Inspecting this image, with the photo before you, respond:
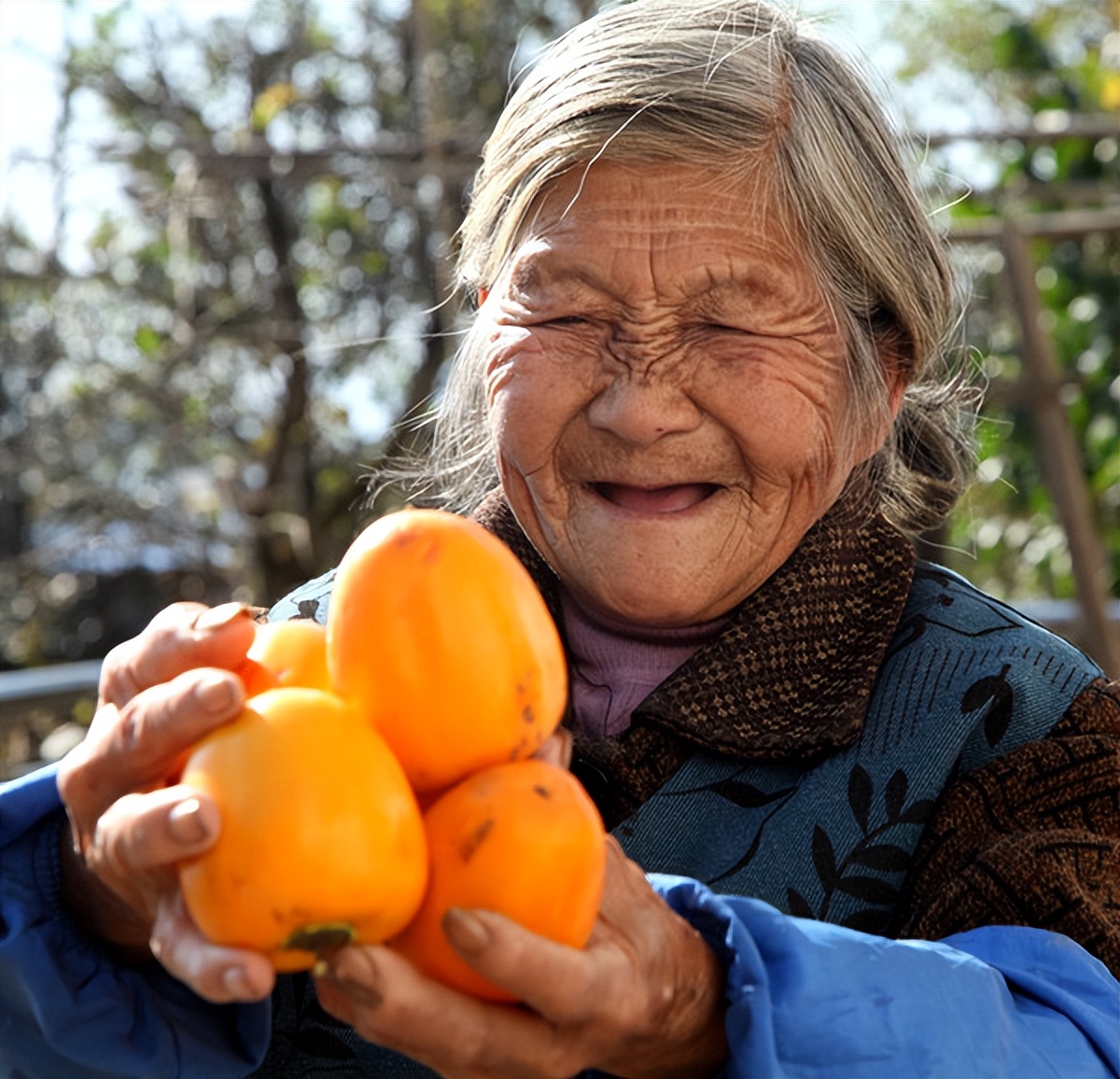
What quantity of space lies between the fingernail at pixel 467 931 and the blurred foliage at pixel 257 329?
7.00 m

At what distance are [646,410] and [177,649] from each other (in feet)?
2.49

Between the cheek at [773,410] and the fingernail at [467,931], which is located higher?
the cheek at [773,410]

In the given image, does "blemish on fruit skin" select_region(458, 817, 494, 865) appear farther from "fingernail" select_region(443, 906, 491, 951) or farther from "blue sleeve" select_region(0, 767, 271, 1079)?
"blue sleeve" select_region(0, 767, 271, 1079)

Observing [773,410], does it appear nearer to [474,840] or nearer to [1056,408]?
[474,840]

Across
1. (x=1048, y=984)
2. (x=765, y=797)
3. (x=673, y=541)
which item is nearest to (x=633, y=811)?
(x=765, y=797)

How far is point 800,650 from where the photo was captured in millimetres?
1988

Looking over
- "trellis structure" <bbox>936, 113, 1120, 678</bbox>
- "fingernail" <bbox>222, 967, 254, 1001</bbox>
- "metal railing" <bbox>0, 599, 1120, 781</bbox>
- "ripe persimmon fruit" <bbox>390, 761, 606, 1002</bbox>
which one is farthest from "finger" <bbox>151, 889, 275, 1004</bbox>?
"trellis structure" <bbox>936, 113, 1120, 678</bbox>

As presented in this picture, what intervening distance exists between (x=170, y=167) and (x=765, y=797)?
291 inches

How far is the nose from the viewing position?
1.86 metres

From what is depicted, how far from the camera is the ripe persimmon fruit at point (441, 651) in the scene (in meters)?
1.16

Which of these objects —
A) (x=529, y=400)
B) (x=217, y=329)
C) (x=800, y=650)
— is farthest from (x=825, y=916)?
(x=217, y=329)

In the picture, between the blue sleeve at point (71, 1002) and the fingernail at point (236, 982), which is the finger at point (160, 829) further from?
the blue sleeve at point (71, 1002)

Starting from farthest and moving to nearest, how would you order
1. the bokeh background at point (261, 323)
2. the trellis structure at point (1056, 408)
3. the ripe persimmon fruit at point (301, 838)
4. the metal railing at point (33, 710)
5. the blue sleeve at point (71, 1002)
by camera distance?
the bokeh background at point (261, 323) < the trellis structure at point (1056, 408) < the metal railing at point (33, 710) < the blue sleeve at point (71, 1002) < the ripe persimmon fruit at point (301, 838)

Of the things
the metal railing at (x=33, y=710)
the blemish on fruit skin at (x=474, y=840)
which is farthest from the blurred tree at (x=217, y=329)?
the blemish on fruit skin at (x=474, y=840)
